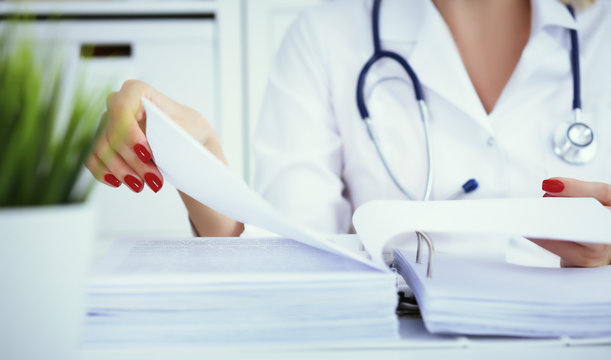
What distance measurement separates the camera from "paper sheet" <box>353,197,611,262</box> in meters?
0.32

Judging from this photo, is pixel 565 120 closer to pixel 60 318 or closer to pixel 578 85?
pixel 578 85

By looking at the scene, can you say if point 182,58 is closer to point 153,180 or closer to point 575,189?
point 153,180

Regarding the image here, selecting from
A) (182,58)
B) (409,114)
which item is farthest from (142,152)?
(182,58)

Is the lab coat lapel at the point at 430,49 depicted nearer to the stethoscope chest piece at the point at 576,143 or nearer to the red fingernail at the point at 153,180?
the stethoscope chest piece at the point at 576,143

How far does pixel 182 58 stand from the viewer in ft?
4.67

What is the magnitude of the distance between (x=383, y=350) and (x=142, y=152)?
250 millimetres

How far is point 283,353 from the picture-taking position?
28cm

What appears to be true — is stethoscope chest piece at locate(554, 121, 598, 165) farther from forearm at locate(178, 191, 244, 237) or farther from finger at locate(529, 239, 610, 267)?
forearm at locate(178, 191, 244, 237)

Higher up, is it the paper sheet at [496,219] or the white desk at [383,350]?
the paper sheet at [496,219]

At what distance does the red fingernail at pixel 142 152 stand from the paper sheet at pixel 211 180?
24 millimetres

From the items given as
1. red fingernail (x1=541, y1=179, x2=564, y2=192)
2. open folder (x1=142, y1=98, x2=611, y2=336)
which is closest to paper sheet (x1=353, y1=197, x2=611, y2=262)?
open folder (x1=142, y1=98, x2=611, y2=336)

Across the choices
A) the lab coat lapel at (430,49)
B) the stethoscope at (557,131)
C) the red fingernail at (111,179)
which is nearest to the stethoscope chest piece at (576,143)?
the stethoscope at (557,131)

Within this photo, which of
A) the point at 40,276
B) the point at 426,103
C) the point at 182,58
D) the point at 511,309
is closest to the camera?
the point at 40,276

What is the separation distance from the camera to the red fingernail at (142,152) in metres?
0.42
